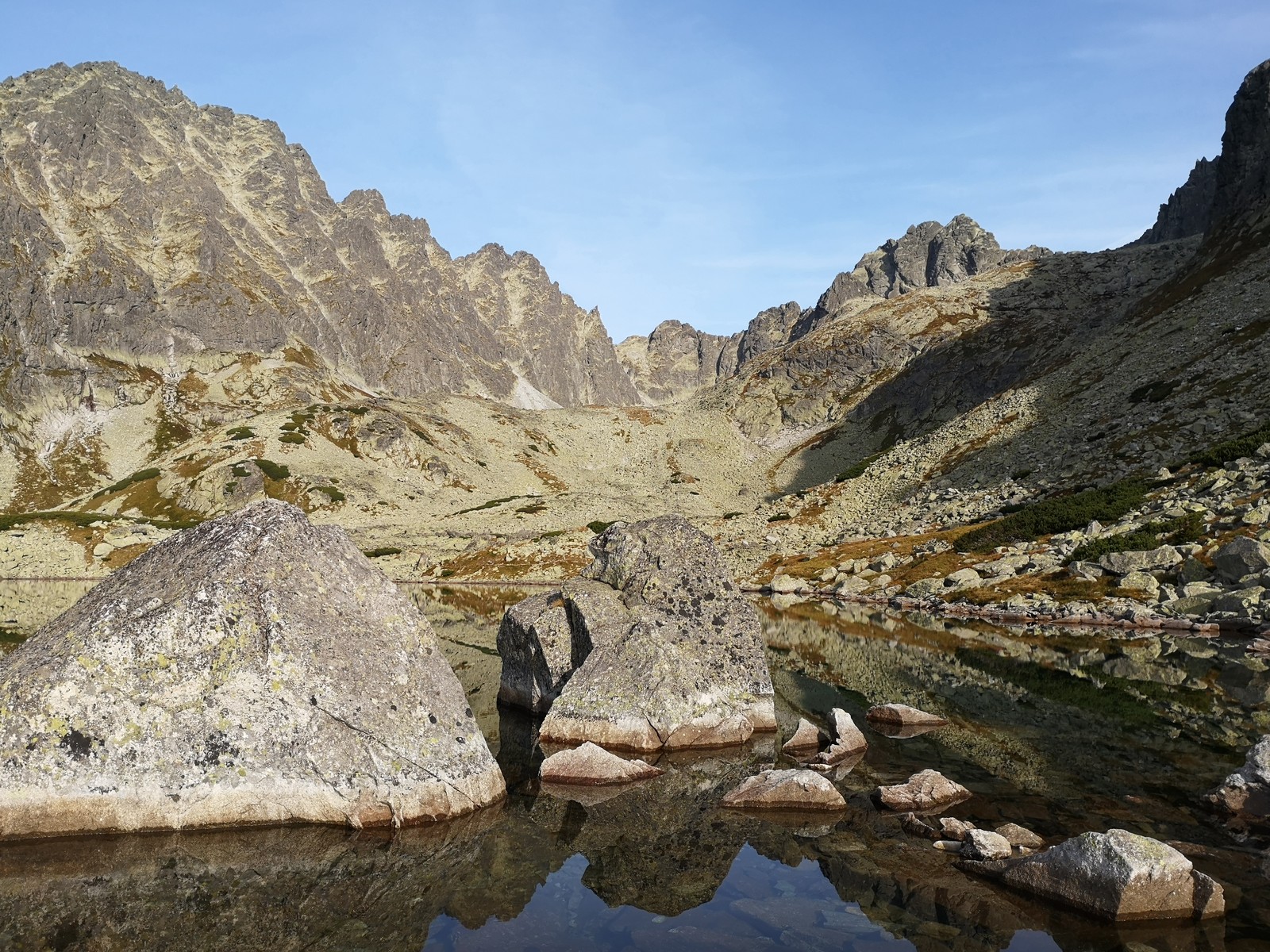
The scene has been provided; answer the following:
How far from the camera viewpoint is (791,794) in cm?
1652

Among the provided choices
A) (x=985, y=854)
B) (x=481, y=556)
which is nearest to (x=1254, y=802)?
(x=985, y=854)

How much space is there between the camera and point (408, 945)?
10.4m

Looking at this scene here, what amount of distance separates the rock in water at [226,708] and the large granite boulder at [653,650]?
6.64 metres

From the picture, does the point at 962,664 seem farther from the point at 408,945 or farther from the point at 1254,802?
the point at 408,945

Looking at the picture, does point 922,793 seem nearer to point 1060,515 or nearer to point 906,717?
point 906,717

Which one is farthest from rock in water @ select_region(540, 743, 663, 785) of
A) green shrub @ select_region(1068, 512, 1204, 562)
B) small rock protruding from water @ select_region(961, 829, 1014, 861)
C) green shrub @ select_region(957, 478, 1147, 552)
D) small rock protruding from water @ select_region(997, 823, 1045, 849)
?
green shrub @ select_region(957, 478, 1147, 552)

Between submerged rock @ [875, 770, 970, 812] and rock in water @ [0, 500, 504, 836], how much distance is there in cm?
871

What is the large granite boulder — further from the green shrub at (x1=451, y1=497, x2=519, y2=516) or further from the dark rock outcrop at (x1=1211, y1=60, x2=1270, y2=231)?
the dark rock outcrop at (x1=1211, y1=60, x2=1270, y2=231)

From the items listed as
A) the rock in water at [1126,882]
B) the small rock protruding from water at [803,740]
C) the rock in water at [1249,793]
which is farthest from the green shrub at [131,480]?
the rock in water at [1249,793]

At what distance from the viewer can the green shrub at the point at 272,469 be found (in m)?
150

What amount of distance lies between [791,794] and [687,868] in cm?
388

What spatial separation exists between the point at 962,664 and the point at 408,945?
2998 cm

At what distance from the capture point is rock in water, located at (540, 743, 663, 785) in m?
18.5

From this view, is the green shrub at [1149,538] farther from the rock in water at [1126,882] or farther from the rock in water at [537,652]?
the rock in water at [1126,882]
